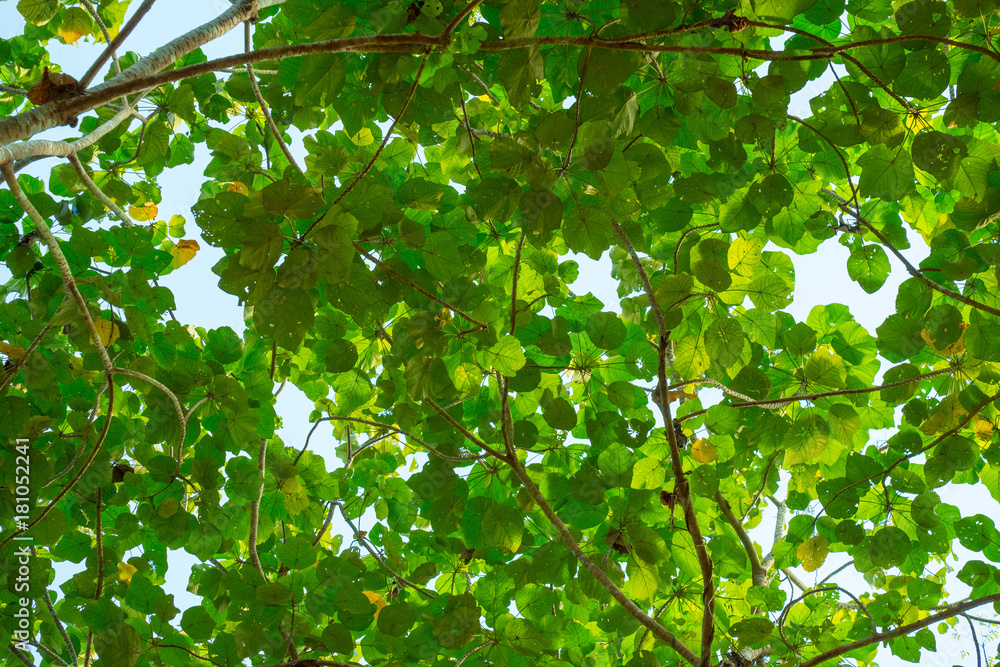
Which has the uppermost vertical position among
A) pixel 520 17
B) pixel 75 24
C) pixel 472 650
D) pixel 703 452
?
pixel 75 24

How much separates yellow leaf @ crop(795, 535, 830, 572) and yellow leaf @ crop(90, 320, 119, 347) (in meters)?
2.61

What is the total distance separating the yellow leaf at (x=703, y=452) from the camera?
2100mm

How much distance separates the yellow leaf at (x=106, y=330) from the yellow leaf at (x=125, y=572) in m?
0.93

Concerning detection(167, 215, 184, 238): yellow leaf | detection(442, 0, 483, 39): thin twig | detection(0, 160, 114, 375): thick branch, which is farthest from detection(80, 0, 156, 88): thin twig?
detection(167, 215, 184, 238): yellow leaf

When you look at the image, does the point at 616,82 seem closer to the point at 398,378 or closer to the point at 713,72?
the point at 713,72

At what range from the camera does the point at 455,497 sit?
7.09 feet

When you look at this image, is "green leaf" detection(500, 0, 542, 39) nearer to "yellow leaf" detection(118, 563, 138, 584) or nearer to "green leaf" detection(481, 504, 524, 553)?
"green leaf" detection(481, 504, 524, 553)

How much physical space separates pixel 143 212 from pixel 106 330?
82cm

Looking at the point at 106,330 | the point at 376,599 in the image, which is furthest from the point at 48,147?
the point at 376,599

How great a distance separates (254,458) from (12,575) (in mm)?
909

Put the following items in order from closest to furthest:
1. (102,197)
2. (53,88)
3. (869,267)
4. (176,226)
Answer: (53,88)
(869,267)
(102,197)
(176,226)

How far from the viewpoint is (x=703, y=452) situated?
6.89 ft

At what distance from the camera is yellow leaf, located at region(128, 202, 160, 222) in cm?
264

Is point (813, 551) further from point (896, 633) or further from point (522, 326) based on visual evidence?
point (522, 326)
